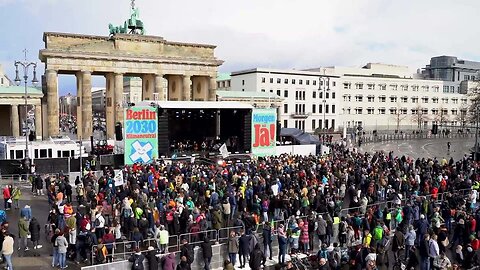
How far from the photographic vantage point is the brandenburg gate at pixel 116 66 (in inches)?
2040

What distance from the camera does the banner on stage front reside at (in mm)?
38125

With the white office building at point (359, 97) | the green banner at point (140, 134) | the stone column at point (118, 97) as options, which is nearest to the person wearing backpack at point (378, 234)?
the green banner at point (140, 134)

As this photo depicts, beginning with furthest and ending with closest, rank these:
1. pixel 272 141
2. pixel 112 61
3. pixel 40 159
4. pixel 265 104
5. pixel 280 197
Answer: pixel 265 104 → pixel 112 61 → pixel 272 141 → pixel 40 159 → pixel 280 197

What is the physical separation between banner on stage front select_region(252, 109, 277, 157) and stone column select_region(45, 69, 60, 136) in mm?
26449

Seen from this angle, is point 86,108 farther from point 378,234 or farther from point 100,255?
A: point 378,234

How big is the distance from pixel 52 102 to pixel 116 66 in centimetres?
860

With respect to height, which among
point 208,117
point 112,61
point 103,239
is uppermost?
point 112,61

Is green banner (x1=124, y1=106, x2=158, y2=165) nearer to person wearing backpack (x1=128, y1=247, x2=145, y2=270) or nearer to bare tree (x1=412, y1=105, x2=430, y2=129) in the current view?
person wearing backpack (x1=128, y1=247, x2=145, y2=270)

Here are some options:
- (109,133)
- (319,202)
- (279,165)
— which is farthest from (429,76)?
(319,202)

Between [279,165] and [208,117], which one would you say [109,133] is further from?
[279,165]

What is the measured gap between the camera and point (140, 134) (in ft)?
106

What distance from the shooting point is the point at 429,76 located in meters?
141

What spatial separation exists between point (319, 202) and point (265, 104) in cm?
5921

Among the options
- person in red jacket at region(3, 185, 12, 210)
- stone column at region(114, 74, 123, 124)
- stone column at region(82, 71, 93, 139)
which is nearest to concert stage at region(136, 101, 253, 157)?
person in red jacket at region(3, 185, 12, 210)
